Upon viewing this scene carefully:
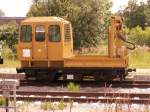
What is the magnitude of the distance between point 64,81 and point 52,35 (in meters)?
2.04

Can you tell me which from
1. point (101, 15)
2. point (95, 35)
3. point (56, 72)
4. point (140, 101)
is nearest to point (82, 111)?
point (140, 101)

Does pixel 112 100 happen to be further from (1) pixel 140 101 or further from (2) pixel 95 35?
(2) pixel 95 35

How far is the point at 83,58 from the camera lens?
20359 mm

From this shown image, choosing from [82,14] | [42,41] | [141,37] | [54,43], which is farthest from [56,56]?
[141,37]

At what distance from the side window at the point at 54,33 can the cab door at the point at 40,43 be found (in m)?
0.25

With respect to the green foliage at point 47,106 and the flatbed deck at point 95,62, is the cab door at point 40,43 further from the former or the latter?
the green foliage at point 47,106

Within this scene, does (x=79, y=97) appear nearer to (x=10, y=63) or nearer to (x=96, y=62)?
(x=96, y=62)

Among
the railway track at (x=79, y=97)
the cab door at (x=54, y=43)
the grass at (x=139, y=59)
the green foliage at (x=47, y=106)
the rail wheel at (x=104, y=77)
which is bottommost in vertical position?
the grass at (x=139, y=59)

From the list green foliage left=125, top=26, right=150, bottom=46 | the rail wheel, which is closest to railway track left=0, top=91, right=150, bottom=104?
the rail wheel

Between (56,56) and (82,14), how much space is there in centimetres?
2174

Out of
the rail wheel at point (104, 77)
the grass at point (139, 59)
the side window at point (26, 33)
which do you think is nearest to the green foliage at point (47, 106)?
the rail wheel at point (104, 77)

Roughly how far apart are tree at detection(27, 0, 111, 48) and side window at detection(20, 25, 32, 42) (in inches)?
703

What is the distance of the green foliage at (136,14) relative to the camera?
76.4 meters

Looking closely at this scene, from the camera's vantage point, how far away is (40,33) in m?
20.1
